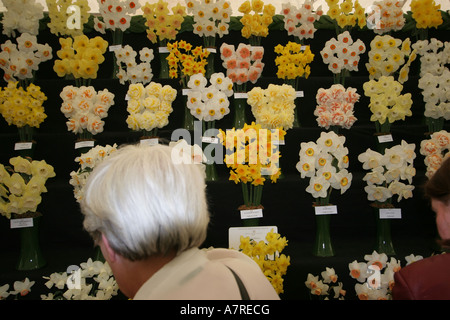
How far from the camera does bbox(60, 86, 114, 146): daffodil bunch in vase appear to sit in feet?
7.80

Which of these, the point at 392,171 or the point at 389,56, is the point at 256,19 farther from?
the point at 392,171

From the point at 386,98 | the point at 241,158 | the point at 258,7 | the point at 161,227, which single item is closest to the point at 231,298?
the point at 161,227

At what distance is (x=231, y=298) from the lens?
2.61 feet

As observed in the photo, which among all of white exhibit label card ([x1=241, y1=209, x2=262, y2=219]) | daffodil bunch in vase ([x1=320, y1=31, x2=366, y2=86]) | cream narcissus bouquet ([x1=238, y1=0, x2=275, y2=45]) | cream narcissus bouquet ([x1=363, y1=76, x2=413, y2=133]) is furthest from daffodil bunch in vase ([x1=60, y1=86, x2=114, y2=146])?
cream narcissus bouquet ([x1=363, y1=76, x2=413, y2=133])

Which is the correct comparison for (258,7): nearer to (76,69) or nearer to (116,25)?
(116,25)

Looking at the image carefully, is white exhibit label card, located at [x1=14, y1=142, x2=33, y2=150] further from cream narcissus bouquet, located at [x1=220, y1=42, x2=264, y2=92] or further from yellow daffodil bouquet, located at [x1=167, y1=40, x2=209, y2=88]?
cream narcissus bouquet, located at [x1=220, y1=42, x2=264, y2=92]

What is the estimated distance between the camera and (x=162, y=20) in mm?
2799

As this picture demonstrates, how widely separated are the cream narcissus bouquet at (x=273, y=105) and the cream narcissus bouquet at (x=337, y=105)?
20 cm

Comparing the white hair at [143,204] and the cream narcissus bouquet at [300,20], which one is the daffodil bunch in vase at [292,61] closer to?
the cream narcissus bouquet at [300,20]

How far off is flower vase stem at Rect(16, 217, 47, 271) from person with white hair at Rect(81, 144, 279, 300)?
152 centimetres

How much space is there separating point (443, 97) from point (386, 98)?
433 mm

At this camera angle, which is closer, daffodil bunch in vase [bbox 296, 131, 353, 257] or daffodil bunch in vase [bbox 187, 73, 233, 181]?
daffodil bunch in vase [bbox 296, 131, 353, 257]

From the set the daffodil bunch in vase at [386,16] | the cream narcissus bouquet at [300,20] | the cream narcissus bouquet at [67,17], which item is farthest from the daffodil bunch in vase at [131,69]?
the daffodil bunch in vase at [386,16]

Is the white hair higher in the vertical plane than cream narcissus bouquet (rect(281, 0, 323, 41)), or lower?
lower
